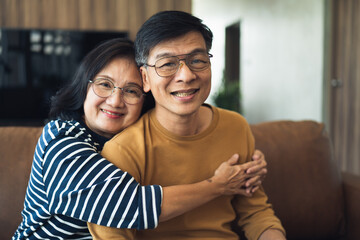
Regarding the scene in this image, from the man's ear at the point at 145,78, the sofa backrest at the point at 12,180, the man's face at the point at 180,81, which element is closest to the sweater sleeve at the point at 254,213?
the man's face at the point at 180,81

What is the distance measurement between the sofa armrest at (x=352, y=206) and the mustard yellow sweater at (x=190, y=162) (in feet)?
1.96

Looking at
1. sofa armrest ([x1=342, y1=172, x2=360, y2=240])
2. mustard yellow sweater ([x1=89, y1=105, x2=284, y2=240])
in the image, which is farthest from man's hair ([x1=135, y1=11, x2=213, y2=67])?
sofa armrest ([x1=342, y1=172, x2=360, y2=240])

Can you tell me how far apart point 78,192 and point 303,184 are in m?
1.12

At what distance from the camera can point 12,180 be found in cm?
143

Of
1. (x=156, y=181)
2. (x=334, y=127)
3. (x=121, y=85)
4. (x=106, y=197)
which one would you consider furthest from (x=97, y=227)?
(x=334, y=127)

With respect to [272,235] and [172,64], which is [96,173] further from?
[272,235]

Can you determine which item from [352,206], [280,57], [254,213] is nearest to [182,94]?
[254,213]

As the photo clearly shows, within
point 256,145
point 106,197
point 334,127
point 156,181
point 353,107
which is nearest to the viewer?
point 106,197

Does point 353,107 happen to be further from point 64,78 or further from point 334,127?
point 64,78

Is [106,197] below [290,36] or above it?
below

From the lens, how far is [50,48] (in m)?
4.22

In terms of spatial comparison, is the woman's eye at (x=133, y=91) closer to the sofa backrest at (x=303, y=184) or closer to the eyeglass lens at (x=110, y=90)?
the eyeglass lens at (x=110, y=90)

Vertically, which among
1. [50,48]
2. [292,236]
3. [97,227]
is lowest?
[292,236]

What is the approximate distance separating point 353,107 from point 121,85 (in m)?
3.49
